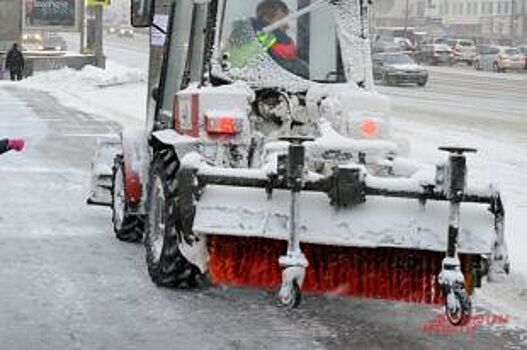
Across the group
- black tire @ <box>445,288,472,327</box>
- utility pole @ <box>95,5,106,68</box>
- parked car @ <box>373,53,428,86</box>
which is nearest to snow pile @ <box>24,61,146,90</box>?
utility pole @ <box>95,5,106,68</box>

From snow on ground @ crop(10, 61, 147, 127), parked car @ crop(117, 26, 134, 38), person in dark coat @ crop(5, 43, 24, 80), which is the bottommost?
snow on ground @ crop(10, 61, 147, 127)

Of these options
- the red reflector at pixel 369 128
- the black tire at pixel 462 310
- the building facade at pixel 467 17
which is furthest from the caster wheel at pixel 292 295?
the building facade at pixel 467 17

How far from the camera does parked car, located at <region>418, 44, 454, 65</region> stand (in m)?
59.6

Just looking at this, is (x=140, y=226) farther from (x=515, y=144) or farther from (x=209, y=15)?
(x=515, y=144)

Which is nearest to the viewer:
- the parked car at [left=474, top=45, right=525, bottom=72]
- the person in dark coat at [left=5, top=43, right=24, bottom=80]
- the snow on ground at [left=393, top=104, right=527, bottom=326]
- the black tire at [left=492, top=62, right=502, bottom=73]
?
the snow on ground at [left=393, top=104, right=527, bottom=326]

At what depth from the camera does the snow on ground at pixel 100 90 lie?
24594mm

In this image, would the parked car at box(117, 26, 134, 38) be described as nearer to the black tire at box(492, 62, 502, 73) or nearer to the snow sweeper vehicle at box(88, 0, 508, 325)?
the black tire at box(492, 62, 502, 73)

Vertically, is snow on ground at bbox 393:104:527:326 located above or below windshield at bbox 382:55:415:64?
below

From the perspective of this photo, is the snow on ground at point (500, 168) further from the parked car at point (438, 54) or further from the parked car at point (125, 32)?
the parked car at point (125, 32)

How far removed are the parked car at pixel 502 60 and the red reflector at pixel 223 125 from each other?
47.8m

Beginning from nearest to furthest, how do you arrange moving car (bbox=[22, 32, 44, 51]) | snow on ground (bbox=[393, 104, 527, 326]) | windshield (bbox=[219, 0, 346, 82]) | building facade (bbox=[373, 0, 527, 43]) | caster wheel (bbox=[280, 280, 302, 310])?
caster wheel (bbox=[280, 280, 302, 310])
windshield (bbox=[219, 0, 346, 82])
snow on ground (bbox=[393, 104, 527, 326])
moving car (bbox=[22, 32, 44, 51])
building facade (bbox=[373, 0, 527, 43])

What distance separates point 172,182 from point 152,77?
3.29m

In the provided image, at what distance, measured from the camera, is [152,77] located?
10.0 meters

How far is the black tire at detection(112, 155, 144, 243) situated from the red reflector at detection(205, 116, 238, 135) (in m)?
2.17
